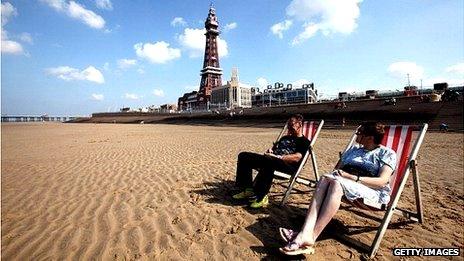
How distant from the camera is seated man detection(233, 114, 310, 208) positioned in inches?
Answer: 175

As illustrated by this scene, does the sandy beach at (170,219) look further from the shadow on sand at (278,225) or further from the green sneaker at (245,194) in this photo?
the green sneaker at (245,194)

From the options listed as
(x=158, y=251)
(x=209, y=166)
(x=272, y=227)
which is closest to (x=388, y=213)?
(x=272, y=227)

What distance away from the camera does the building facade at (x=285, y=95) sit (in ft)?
260

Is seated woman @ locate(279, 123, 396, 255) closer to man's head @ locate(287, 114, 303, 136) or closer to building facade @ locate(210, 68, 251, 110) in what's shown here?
man's head @ locate(287, 114, 303, 136)

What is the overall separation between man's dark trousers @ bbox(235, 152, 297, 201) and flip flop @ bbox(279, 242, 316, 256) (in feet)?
4.72

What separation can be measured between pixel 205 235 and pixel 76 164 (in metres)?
6.34

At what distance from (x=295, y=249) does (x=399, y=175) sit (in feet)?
5.99

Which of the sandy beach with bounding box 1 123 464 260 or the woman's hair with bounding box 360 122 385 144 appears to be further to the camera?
the woman's hair with bounding box 360 122 385 144

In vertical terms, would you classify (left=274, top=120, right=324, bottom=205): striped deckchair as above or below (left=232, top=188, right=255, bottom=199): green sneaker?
above

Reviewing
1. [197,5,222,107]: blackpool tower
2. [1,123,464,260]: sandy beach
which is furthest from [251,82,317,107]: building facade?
[1,123,464,260]: sandy beach

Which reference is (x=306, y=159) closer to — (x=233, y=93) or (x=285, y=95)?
(x=285, y=95)

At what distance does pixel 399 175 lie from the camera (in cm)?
383

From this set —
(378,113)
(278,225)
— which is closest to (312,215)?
(278,225)

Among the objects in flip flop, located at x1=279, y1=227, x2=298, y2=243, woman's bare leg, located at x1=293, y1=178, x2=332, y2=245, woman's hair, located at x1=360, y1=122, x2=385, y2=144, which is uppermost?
woman's hair, located at x1=360, y1=122, x2=385, y2=144
